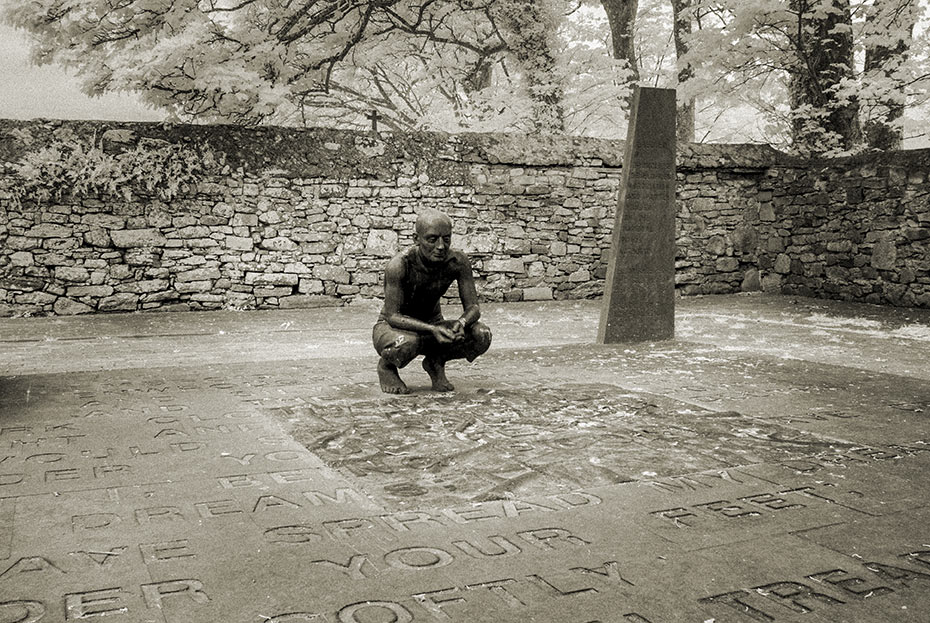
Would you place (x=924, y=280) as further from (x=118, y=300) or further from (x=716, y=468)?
(x=118, y=300)

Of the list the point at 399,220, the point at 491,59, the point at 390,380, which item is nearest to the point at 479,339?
the point at 390,380

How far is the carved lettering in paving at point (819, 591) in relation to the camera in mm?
2361

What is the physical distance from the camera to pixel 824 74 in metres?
14.1

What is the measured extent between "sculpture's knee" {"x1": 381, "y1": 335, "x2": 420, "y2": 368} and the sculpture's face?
0.53 metres

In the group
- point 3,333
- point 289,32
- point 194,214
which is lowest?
point 3,333

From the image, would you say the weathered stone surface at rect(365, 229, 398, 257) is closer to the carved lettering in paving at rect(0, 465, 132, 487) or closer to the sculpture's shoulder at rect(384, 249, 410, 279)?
the sculpture's shoulder at rect(384, 249, 410, 279)

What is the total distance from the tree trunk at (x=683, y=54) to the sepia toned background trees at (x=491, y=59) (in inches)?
2.3

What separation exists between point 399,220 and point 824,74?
7295 mm

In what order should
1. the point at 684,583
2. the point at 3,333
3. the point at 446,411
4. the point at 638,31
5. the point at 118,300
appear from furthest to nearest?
the point at 638,31, the point at 118,300, the point at 3,333, the point at 446,411, the point at 684,583

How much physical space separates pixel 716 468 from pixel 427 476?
1260mm

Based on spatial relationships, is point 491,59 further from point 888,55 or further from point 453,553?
point 453,553

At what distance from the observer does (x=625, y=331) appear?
841 centimetres

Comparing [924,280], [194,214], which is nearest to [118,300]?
[194,214]

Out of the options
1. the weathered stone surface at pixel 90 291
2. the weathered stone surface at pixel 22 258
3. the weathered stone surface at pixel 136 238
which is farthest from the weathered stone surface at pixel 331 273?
the weathered stone surface at pixel 22 258
